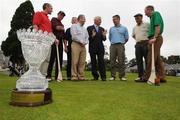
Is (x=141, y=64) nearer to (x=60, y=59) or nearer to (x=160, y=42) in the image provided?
(x=160, y=42)

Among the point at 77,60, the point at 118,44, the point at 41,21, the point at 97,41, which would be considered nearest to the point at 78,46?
the point at 77,60

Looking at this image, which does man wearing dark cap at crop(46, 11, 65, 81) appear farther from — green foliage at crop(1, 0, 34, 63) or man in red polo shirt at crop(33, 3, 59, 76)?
green foliage at crop(1, 0, 34, 63)

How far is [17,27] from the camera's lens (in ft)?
167

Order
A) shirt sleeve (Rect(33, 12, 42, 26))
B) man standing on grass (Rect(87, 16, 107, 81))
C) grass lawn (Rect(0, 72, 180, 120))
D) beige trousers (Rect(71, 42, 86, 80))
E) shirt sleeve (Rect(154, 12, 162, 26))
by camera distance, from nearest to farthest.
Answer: grass lawn (Rect(0, 72, 180, 120)) → shirt sleeve (Rect(33, 12, 42, 26)) → shirt sleeve (Rect(154, 12, 162, 26)) → beige trousers (Rect(71, 42, 86, 80)) → man standing on grass (Rect(87, 16, 107, 81))

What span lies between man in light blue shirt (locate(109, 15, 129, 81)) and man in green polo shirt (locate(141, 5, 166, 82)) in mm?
1268

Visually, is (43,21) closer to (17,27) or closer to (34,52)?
(34,52)

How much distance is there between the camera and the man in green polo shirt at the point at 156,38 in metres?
11.4

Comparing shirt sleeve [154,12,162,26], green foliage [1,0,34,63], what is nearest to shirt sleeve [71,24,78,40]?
shirt sleeve [154,12,162,26]

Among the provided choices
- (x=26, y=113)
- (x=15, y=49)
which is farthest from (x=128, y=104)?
(x=15, y=49)

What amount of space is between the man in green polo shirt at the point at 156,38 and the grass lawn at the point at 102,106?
2630mm

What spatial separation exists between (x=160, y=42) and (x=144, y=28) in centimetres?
109

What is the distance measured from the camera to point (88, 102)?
760cm

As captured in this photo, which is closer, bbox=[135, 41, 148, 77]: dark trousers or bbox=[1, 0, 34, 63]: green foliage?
bbox=[135, 41, 148, 77]: dark trousers

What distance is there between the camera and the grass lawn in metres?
6.53
